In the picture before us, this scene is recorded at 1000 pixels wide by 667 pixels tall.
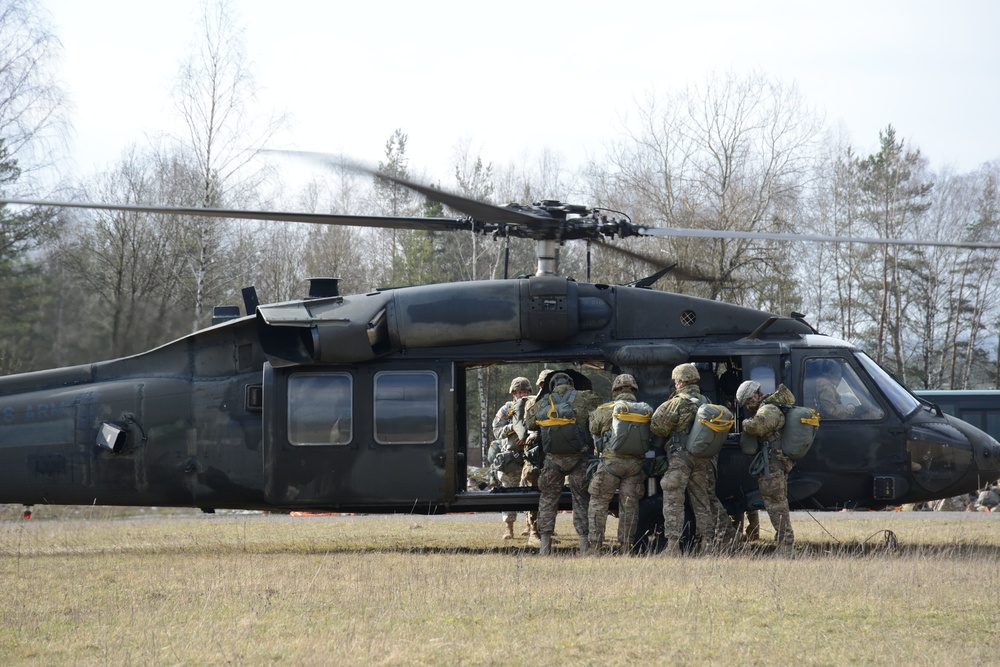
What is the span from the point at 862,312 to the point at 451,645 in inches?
1441

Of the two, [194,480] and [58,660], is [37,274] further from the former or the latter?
[58,660]

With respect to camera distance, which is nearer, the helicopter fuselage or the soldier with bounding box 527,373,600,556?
the soldier with bounding box 527,373,600,556

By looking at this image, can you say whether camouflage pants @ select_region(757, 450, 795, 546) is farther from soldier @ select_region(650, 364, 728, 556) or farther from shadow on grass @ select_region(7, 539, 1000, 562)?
soldier @ select_region(650, 364, 728, 556)

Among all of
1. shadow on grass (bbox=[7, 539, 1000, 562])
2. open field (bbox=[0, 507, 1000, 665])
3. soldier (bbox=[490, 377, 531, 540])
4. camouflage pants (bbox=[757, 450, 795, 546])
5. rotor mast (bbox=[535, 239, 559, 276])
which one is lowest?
shadow on grass (bbox=[7, 539, 1000, 562])

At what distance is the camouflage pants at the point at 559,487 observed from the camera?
34.0 feet

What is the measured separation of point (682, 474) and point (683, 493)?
0.21m

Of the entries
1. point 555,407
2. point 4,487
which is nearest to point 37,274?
point 4,487

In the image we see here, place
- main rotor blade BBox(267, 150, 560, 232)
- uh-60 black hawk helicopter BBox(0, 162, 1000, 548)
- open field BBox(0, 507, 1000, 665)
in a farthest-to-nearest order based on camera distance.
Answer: uh-60 black hawk helicopter BBox(0, 162, 1000, 548) < main rotor blade BBox(267, 150, 560, 232) < open field BBox(0, 507, 1000, 665)

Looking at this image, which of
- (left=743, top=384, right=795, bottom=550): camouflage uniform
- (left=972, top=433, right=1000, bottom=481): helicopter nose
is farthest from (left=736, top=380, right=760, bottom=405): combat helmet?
(left=972, top=433, right=1000, bottom=481): helicopter nose

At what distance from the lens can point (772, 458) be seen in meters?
9.99

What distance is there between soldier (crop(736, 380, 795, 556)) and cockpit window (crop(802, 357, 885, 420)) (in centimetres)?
72

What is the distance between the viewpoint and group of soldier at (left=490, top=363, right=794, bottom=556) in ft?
32.4

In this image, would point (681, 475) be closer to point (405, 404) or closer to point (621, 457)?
point (621, 457)

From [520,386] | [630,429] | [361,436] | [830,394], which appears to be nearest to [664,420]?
[630,429]
